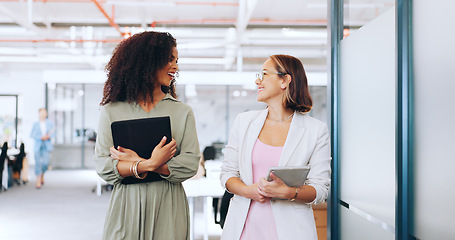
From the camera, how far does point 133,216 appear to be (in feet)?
5.68

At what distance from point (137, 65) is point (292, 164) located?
0.78 m

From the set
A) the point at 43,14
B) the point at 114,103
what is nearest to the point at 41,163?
the point at 43,14

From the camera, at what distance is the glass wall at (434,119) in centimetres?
180

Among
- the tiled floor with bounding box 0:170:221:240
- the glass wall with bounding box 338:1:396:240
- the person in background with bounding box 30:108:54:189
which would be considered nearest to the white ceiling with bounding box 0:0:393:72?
the person in background with bounding box 30:108:54:189

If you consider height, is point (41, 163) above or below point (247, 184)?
below

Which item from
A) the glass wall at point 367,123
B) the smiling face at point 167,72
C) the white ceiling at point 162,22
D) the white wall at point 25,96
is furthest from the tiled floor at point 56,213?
the white wall at point 25,96

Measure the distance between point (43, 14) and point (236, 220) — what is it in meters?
9.41

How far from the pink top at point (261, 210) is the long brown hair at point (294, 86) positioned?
223 millimetres

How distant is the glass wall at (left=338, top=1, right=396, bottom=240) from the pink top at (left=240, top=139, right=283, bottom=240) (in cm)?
87

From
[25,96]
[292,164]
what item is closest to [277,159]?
[292,164]

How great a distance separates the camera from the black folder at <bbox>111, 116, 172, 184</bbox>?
1.67 m

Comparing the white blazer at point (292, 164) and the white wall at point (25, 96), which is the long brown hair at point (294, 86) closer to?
the white blazer at point (292, 164)

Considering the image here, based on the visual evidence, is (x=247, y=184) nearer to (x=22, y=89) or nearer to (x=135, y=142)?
(x=135, y=142)

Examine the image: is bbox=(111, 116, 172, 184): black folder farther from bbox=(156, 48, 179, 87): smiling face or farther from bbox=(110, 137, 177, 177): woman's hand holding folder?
bbox=(156, 48, 179, 87): smiling face
